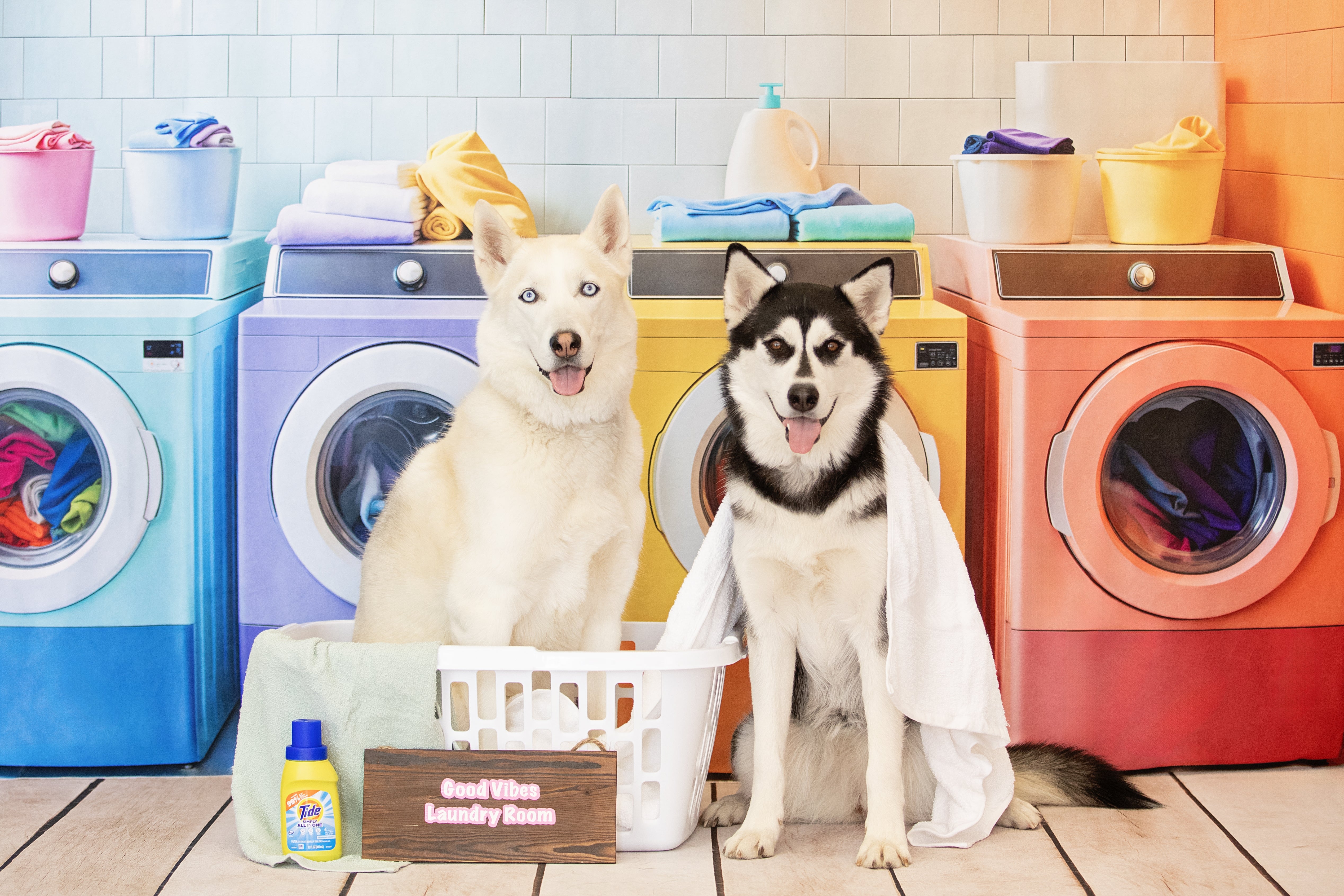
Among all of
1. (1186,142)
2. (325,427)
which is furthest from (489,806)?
(1186,142)

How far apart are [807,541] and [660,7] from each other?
1.99 metres

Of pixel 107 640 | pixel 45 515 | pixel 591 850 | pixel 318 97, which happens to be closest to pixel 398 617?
pixel 591 850

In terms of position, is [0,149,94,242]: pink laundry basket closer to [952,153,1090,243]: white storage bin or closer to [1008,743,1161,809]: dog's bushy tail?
[952,153,1090,243]: white storage bin

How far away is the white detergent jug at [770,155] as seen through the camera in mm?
3314

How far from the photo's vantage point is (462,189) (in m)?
3.06

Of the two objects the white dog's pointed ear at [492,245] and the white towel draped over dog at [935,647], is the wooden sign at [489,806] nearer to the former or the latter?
the white towel draped over dog at [935,647]

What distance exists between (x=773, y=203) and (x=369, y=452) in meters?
1.20

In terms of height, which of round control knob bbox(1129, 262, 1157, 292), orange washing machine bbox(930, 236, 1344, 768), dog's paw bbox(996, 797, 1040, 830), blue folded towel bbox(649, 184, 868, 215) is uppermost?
blue folded towel bbox(649, 184, 868, 215)

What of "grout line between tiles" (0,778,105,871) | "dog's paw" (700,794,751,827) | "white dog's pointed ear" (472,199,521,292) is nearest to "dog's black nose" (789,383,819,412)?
"white dog's pointed ear" (472,199,521,292)

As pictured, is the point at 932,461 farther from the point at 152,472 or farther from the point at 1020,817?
the point at 152,472

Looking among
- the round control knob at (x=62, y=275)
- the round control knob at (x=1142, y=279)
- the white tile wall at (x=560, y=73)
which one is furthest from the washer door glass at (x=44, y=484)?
the round control knob at (x=1142, y=279)

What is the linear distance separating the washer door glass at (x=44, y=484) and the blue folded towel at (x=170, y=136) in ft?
2.38

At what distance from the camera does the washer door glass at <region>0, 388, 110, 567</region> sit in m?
2.70

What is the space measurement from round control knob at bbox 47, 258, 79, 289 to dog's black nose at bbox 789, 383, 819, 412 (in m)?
1.76
